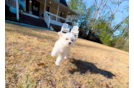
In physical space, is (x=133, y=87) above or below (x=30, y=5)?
below

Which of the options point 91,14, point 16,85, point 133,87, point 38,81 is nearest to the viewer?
point 16,85

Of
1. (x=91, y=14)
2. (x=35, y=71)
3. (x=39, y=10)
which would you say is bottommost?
(x=35, y=71)

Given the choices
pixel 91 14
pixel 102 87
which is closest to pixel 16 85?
pixel 102 87

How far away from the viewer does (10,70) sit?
4.30ft

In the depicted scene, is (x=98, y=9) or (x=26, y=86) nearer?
(x=26, y=86)

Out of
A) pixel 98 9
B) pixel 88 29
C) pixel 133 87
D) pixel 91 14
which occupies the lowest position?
pixel 133 87

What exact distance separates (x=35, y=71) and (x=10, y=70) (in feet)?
1.56

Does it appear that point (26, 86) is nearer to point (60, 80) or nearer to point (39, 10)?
point (60, 80)

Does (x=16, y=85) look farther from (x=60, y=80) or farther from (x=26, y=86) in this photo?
(x=60, y=80)

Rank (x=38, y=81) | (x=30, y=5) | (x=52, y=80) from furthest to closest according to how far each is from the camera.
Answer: (x=30, y=5), (x=52, y=80), (x=38, y=81)

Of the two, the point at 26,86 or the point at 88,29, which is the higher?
the point at 88,29

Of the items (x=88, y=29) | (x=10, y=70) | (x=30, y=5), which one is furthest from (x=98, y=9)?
(x=10, y=70)

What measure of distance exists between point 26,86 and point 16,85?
16cm

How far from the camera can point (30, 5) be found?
13008 mm
